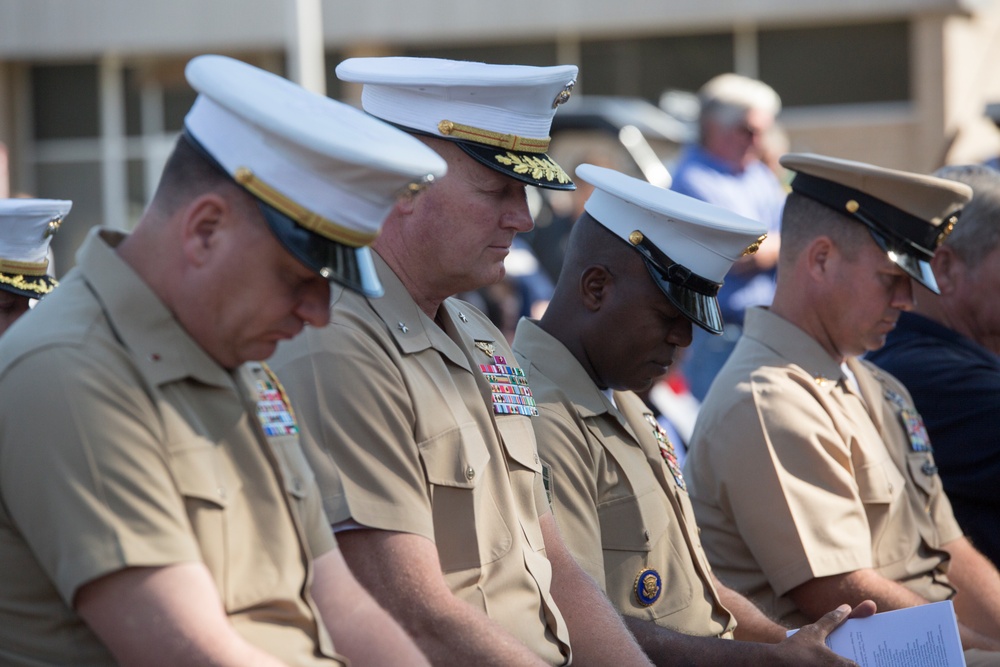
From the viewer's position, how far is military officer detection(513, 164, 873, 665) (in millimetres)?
3260

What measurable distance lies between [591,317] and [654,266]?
207 mm

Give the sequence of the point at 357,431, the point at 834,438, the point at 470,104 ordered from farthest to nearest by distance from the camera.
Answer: the point at 834,438, the point at 470,104, the point at 357,431

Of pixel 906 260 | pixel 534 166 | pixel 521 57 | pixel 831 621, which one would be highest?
pixel 521 57

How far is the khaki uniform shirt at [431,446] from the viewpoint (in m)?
2.49

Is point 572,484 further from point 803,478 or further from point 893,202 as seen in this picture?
point 893,202

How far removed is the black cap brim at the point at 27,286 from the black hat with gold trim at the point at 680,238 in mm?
1407

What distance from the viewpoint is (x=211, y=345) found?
6.91 feet

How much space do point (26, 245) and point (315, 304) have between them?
1535 mm

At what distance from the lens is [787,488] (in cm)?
363

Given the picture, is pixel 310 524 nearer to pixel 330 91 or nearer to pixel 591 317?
pixel 591 317

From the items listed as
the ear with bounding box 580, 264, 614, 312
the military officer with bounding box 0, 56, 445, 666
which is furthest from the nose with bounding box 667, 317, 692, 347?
the military officer with bounding box 0, 56, 445, 666

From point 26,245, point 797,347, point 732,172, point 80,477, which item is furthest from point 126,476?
point 732,172

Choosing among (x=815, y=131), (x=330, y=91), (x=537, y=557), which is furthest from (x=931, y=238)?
(x=330, y=91)

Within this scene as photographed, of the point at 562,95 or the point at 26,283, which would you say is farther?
the point at 26,283
